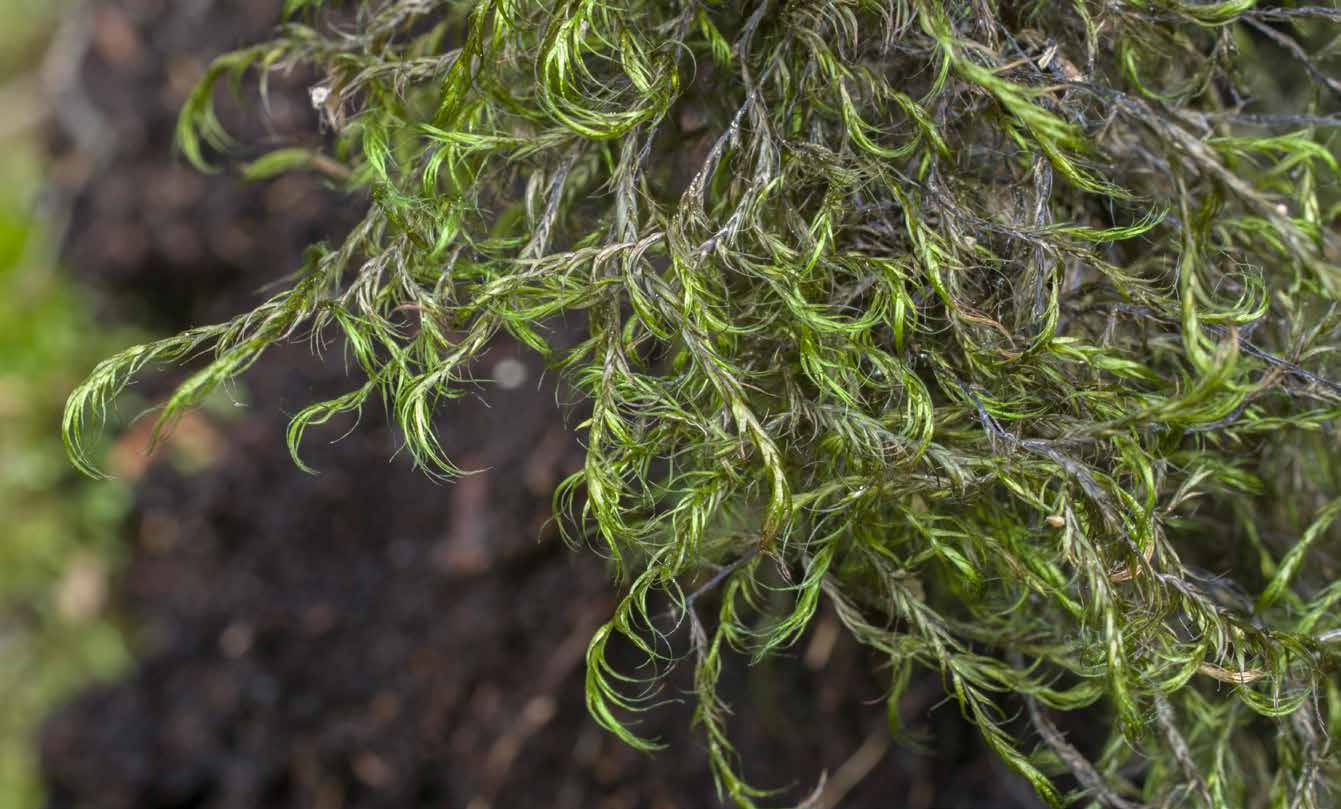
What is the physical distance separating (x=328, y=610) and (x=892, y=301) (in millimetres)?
1391

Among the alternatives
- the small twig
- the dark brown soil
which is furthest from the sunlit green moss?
the small twig

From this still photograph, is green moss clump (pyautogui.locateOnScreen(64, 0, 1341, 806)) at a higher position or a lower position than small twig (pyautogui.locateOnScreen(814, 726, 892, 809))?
higher

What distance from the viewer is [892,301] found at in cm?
70

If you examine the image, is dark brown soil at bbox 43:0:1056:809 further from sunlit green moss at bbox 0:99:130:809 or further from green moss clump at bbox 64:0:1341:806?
green moss clump at bbox 64:0:1341:806

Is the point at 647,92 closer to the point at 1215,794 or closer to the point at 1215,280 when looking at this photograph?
the point at 1215,280

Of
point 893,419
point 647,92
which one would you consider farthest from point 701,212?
point 893,419

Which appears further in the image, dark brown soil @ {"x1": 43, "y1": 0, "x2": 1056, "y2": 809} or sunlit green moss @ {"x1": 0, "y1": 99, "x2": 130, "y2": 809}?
sunlit green moss @ {"x1": 0, "y1": 99, "x2": 130, "y2": 809}

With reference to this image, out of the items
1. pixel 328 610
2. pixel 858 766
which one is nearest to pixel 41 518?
pixel 328 610

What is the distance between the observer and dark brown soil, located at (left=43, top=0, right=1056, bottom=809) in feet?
4.55

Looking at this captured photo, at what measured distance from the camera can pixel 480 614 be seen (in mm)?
1643

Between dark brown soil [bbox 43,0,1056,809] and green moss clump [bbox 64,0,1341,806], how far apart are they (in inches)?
23.1

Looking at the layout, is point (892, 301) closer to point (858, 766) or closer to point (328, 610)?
point (858, 766)

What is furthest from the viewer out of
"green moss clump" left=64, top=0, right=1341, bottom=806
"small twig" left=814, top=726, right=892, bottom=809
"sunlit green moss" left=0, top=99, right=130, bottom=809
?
"sunlit green moss" left=0, top=99, right=130, bottom=809

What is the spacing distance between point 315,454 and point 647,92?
131 cm
